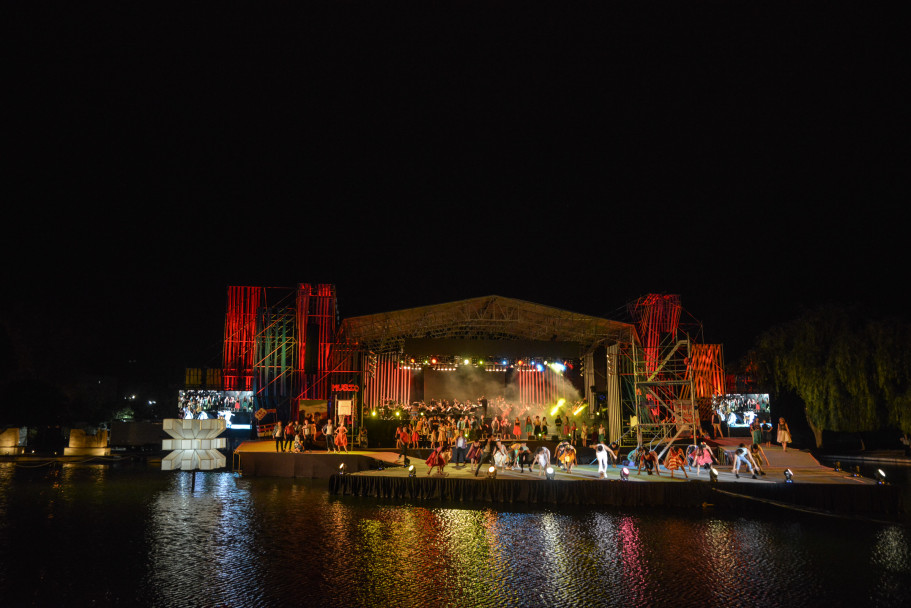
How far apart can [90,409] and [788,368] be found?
4879cm

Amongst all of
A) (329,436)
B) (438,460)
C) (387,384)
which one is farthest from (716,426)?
(329,436)

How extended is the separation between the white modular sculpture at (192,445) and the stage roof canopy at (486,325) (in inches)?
349

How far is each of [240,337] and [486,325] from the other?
1401 cm

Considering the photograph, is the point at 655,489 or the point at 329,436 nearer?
the point at 655,489

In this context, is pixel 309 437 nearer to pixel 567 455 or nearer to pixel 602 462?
pixel 567 455

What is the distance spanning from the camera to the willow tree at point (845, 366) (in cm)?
2581

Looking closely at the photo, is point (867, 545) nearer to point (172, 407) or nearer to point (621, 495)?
point (621, 495)

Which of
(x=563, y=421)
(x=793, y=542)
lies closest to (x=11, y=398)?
(x=563, y=421)

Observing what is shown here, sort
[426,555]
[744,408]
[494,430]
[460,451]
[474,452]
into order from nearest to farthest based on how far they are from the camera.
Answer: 1. [426,555]
2. [474,452]
3. [460,451]
4. [494,430]
5. [744,408]

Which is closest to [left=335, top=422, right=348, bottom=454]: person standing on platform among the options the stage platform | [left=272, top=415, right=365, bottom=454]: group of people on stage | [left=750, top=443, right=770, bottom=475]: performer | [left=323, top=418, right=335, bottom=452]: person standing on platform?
[left=272, top=415, right=365, bottom=454]: group of people on stage

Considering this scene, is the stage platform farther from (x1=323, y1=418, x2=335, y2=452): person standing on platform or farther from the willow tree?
the willow tree

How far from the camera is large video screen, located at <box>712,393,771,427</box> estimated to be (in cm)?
3183

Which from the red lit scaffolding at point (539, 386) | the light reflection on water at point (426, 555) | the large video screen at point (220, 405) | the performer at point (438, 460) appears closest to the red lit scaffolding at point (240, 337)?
the large video screen at point (220, 405)

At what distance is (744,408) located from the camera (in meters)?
32.4
